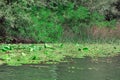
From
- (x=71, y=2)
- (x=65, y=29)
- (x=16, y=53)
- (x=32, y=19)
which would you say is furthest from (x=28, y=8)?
(x=16, y=53)

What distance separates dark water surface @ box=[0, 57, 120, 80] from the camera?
12416 millimetres

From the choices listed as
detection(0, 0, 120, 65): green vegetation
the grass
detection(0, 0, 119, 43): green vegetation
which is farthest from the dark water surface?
detection(0, 0, 119, 43): green vegetation

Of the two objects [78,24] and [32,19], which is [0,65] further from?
[78,24]

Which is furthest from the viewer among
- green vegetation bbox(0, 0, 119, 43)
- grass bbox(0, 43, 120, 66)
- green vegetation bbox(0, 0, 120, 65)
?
green vegetation bbox(0, 0, 119, 43)

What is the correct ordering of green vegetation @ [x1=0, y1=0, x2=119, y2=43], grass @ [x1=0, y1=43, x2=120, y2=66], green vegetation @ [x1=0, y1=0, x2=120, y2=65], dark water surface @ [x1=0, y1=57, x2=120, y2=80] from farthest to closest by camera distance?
green vegetation @ [x1=0, y1=0, x2=119, y2=43] < green vegetation @ [x1=0, y1=0, x2=120, y2=65] < grass @ [x1=0, y1=43, x2=120, y2=66] < dark water surface @ [x1=0, y1=57, x2=120, y2=80]

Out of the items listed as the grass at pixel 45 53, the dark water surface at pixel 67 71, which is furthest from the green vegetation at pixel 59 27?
the dark water surface at pixel 67 71

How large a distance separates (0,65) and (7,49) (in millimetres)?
3794

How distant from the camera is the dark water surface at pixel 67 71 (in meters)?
12.4

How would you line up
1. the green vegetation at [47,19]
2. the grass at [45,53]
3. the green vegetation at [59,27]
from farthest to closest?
the green vegetation at [47,19]
the green vegetation at [59,27]
the grass at [45,53]

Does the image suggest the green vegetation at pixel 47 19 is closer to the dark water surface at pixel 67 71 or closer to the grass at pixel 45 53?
the grass at pixel 45 53

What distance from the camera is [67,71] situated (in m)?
13.6

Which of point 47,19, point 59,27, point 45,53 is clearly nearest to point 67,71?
point 45,53

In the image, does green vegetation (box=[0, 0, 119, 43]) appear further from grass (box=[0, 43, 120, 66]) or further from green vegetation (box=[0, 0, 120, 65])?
grass (box=[0, 43, 120, 66])

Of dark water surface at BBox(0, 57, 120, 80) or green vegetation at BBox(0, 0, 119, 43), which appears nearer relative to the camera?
dark water surface at BBox(0, 57, 120, 80)
